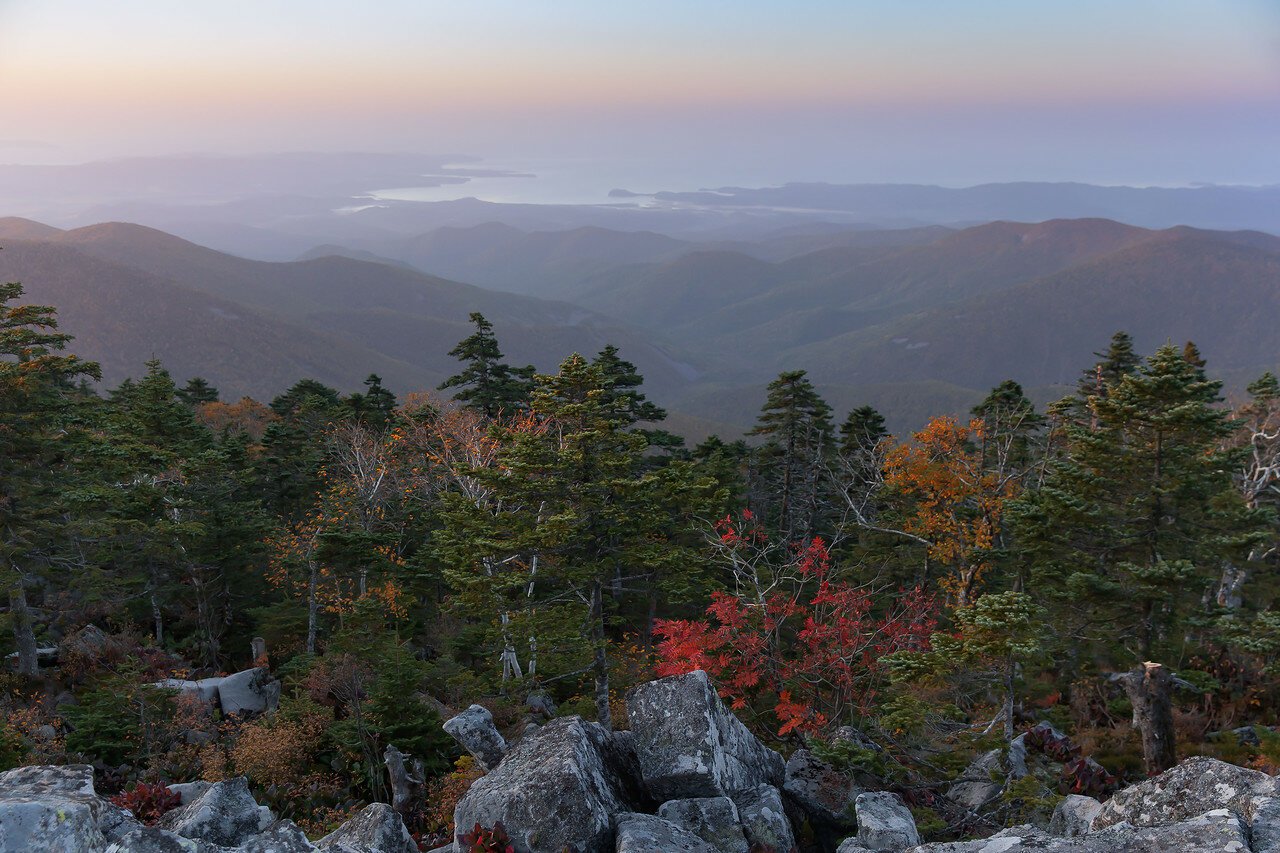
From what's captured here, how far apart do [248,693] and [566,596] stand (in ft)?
33.6

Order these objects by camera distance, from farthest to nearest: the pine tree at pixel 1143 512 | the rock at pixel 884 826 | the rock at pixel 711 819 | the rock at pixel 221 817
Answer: the pine tree at pixel 1143 512, the rock at pixel 711 819, the rock at pixel 884 826, the rock at pixel 221 817

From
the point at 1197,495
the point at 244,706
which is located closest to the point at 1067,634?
the point at 1197,495

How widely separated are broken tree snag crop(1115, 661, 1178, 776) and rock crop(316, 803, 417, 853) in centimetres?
1479

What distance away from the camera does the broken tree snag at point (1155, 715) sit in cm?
1505

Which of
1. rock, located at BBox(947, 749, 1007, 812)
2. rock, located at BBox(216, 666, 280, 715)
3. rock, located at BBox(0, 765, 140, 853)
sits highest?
rock, located at BBox(0, 765, 140, 853)

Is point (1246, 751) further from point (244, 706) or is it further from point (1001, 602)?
point (244, 706)

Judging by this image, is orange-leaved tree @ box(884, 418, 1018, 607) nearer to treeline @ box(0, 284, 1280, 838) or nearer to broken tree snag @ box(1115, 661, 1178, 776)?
treeline @ box(0, 284, 1280, 838)

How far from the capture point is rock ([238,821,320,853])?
905 cm

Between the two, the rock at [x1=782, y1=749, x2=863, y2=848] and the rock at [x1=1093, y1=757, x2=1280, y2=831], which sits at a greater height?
the rock at [x1=1093, y1=757, x2=1280, y2=831]

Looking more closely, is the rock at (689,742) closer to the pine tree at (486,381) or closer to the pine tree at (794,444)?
the pine tree at (486,381)

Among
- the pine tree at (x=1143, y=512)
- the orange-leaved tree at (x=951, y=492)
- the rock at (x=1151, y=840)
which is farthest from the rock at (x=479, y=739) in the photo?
the orange-leaved tree at (x=951, y=492)

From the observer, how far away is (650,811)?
13156 mm

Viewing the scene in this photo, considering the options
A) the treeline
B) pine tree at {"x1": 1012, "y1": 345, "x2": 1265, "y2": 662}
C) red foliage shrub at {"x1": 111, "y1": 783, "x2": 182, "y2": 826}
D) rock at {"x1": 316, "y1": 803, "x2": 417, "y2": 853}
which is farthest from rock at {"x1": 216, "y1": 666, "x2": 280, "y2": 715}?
pine tree at {"x1": 1012, "y1": 345, "x2": 1265, "y2": 662}

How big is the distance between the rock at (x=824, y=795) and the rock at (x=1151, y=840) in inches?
219
